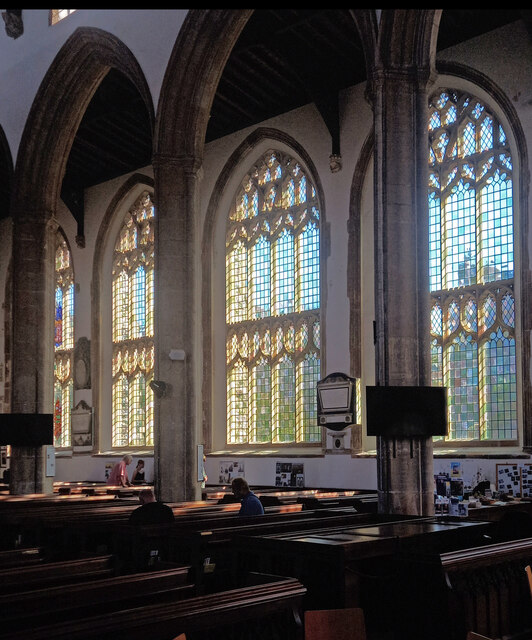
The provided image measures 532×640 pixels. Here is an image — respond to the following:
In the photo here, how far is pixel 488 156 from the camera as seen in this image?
1331cm

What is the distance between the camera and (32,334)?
1507 centimetres

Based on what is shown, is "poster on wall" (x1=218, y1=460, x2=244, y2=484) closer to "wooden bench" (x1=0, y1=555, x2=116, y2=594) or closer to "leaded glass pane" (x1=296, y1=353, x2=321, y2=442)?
"leaded glass pane" (x1=296, y1=353, x2=321, y2=442)

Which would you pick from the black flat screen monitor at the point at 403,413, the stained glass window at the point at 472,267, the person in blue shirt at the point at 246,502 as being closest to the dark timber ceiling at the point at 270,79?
the stained glass window at the point at 472,267

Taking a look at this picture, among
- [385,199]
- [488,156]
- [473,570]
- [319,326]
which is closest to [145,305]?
[319,326]

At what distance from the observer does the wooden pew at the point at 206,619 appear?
132 inches

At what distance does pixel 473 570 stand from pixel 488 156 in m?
9.26

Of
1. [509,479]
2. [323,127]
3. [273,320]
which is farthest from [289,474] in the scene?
[323,127]

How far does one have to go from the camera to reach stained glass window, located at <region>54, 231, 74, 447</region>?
68.6 ft

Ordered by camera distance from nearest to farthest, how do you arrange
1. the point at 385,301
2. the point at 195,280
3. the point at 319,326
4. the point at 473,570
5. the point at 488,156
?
the point at 473,570, the point at 385,301, the point at 195,280, the point at 488,156, the point at 319,326

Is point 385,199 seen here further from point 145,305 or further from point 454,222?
point 145,305

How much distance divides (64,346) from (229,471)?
22.8ft

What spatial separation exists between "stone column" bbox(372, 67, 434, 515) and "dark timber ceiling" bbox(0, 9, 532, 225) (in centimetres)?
348

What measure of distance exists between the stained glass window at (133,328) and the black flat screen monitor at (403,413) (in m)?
10.7

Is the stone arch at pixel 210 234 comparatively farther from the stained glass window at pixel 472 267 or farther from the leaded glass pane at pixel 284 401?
the stained glass window at pixel 472 267
